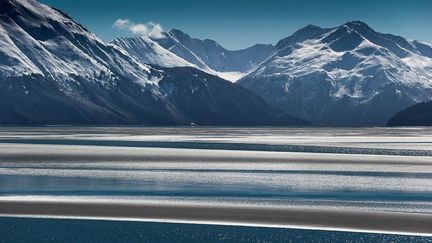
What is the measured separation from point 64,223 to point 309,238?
17.3 metres

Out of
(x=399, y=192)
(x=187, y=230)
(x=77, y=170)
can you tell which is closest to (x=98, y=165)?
(x=77, y=170)

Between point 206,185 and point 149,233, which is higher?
point 149,233

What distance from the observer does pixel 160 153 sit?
134 m

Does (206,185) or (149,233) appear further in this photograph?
(206,185)

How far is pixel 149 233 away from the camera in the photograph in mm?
51188

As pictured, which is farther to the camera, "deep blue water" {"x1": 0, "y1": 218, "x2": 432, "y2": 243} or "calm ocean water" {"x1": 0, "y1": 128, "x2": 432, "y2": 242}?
"calm ocean water" {"x1": 0, "y1": 128, "x2": 432, "y2": 242}

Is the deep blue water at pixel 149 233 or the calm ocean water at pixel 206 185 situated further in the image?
the calm ocean water at pixel 206 185

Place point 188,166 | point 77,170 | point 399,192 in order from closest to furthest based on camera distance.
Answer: point 399,192 < point 77,170 < point 188,166

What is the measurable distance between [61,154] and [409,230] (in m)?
81.1

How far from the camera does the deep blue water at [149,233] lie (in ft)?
161

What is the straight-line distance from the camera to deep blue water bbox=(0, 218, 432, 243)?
49219 mm

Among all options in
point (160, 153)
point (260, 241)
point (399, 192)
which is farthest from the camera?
point (160, 153)

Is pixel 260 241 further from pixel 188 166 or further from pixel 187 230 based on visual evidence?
pixel 188 166

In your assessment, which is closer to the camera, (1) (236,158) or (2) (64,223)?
(2) (64,223)
